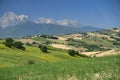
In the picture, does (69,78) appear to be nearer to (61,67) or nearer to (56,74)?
(56,74)

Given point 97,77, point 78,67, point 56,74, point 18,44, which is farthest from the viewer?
point 18,44

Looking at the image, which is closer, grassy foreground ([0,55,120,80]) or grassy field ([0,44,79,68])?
grassy foreground ([0,55,120,80])

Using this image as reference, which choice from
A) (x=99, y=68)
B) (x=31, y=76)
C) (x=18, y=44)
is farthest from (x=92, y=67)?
(x=18, y=44)

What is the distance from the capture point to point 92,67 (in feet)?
64.8

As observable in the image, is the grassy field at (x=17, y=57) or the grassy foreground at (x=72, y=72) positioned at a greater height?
the grassy foreground at (x=72, y=72)

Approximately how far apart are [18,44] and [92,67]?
87551 mm

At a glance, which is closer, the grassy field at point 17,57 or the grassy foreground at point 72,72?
the grassy foreground at point 72,72

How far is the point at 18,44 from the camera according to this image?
106125mm

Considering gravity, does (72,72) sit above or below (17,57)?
above

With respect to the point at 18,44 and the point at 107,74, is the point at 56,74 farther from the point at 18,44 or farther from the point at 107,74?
the point at 18,44

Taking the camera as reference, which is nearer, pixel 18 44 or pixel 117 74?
pixel 117 74

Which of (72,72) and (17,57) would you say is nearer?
(72,72)

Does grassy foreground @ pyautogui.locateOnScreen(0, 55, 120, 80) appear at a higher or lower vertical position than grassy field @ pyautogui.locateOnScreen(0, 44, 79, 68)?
higher

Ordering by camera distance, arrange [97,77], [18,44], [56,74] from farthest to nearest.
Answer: [18,44], [56,74], [97,77]
